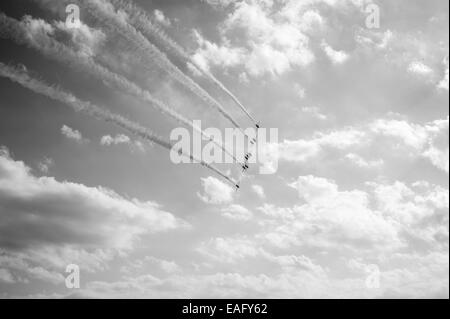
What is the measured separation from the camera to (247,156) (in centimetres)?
7281
